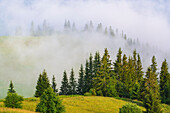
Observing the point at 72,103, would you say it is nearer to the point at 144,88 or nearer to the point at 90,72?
the point at 144,88

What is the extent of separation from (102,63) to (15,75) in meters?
83.2

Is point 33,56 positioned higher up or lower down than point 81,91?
higher up

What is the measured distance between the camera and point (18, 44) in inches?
7692

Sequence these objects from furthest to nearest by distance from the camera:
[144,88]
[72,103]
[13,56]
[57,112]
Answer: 1. [13,56]
2. [144,88]
3. [72,103]
4. [57,112]

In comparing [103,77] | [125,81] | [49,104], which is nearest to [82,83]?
[103,77]

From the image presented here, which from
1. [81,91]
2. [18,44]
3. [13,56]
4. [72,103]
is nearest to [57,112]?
[72,103]

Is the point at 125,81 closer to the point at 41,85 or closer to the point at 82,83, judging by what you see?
A: the point at 82,83

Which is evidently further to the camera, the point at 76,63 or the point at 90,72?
the point at 76,63

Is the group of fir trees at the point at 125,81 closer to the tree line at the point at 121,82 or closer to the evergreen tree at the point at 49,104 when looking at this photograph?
the tree line at the point at 121,82

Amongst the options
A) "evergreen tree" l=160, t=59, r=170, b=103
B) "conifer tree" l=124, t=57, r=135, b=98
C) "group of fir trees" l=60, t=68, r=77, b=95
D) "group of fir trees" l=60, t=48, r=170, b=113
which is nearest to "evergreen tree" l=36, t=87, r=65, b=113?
"group of fir trees" l=60, t=48, r=170, b=113

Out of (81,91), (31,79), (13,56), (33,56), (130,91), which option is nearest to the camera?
(130,91)

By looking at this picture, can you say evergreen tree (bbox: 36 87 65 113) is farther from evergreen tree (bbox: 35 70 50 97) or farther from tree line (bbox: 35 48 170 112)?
evergreen tree (bbox: 35 70 50 97)

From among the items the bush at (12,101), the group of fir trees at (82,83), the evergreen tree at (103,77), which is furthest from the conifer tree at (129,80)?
the bush at (12,101)

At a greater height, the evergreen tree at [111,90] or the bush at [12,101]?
the evergreen tree at [111,90]
